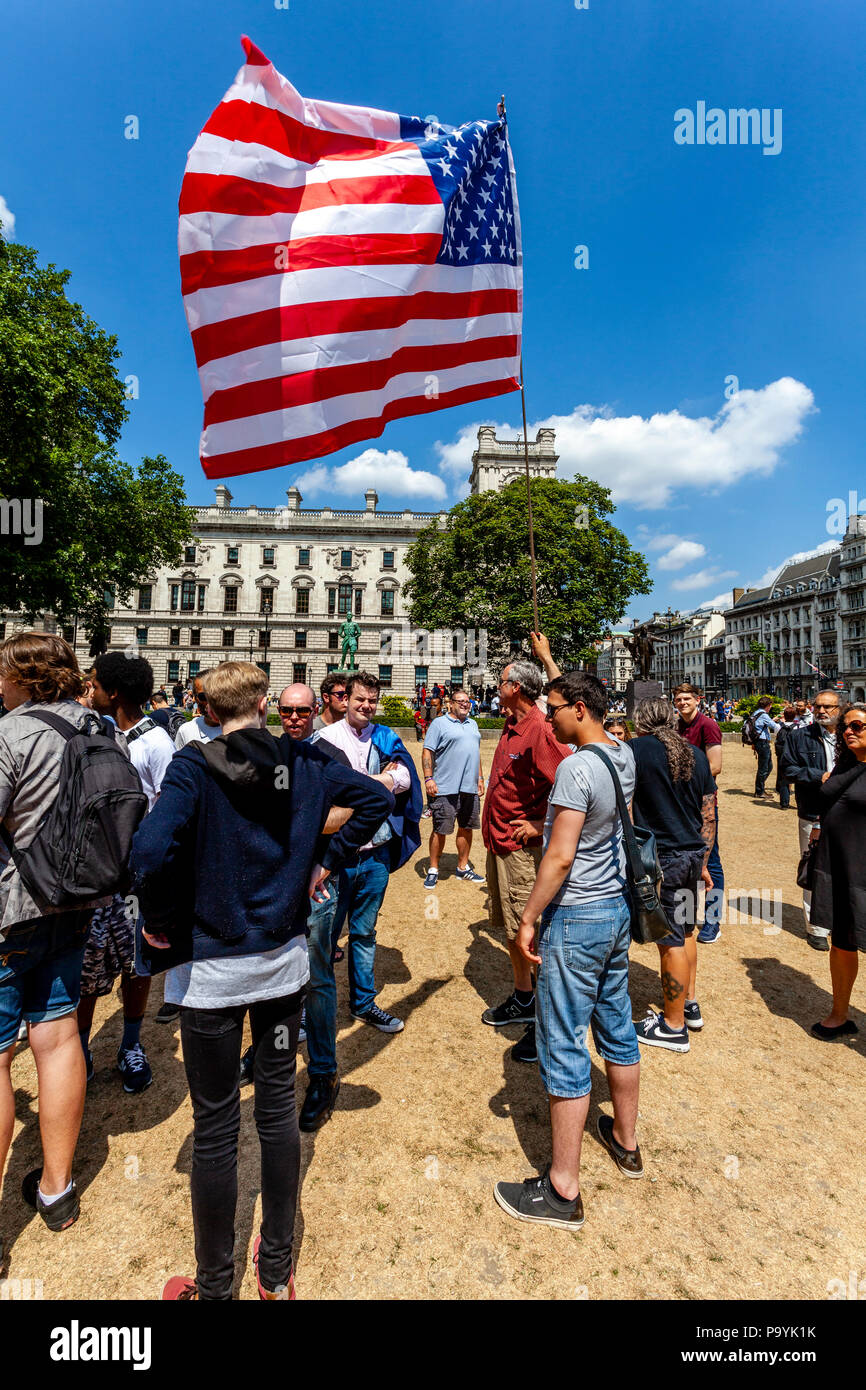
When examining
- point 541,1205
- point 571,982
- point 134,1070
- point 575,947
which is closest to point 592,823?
point 575,947

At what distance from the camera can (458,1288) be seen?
6.84 feet

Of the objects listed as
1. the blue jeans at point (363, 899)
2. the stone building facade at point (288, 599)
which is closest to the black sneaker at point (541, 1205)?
the blue jeans at point (363, 899)

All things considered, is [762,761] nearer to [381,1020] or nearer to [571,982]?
[381,1020]

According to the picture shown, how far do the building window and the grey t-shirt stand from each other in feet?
171

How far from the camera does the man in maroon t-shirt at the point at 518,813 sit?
11.8ft

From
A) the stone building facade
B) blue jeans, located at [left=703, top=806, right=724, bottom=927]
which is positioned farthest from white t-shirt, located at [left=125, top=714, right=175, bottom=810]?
the stone building facade

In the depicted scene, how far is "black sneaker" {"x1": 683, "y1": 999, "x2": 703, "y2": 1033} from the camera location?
3914mm

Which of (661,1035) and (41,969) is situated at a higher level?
(41,969)

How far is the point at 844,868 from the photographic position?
12.0ft

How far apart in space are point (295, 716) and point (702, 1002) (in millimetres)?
3615

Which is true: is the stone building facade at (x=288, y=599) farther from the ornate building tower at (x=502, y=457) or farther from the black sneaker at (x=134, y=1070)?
the black sneaker at (x=134, y=1070)

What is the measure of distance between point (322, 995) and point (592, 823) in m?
1.66

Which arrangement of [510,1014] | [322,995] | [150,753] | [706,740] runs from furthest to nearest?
[706,740] → [510,1014] → [150,753] → [322,995]

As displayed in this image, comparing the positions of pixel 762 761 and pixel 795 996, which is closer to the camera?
pixel 795 996
